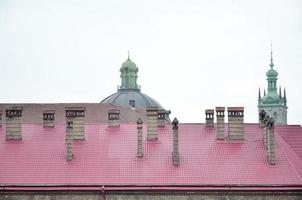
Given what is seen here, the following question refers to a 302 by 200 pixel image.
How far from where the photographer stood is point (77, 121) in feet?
193

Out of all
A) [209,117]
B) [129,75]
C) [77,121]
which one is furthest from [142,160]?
[129,75]

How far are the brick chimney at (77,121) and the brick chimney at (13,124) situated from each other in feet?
11.6

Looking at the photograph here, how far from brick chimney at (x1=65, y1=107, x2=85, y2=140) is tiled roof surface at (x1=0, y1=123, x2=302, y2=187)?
541 millimetres

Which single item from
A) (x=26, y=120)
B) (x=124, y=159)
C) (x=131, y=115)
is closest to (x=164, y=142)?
(x=124, y=159)

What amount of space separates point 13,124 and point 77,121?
459 cm

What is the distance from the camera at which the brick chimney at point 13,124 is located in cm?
5962

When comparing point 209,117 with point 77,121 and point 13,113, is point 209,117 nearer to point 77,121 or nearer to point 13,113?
point 77,121

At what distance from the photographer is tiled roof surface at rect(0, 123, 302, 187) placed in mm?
55188

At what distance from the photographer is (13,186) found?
5472cm

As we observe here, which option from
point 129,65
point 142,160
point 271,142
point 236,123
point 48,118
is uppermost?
point 129,65

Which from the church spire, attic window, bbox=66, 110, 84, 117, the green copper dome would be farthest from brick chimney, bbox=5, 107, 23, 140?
the green copper dome

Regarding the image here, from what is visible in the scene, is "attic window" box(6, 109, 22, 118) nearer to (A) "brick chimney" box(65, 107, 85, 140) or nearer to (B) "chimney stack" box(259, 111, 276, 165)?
(A) "brick chimney" box(65, 107, 85, 140)

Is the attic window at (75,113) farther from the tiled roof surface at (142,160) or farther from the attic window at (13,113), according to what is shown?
the attic window at (13,113)

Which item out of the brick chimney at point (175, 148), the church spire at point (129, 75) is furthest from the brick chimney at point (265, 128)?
the church spire at point (129, 75)
